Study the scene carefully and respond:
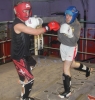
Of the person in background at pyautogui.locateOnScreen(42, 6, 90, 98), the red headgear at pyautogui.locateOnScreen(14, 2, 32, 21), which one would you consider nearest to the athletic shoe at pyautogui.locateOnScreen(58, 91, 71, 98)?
the person in background at pyautogui.locateOnScreen(42, 6, 90, 98)

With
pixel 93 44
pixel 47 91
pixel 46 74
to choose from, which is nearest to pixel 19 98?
pixel 47 91

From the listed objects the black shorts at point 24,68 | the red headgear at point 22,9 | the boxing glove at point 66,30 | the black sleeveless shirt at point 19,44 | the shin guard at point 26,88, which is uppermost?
the red headgear at point 22,9

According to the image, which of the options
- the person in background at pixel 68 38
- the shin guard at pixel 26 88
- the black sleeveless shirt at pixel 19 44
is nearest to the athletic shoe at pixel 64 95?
the person in background at pixel 68 38

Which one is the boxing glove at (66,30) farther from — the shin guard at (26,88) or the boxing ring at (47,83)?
the boxing ring at (47,83)

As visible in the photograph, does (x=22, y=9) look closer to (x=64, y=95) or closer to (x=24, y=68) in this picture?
(x=24, y=68)

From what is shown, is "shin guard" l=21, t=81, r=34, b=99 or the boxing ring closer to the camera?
"shin guard" l=21, t=81, r=34, b=99

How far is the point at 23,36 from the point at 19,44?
→ 0.42ft

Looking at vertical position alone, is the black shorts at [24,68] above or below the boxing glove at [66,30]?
below

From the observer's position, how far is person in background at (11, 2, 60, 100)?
247 cm

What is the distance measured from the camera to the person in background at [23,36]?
247cm

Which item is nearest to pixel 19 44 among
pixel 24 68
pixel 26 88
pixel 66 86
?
pixel 24 68

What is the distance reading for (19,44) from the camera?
2584 millimetres

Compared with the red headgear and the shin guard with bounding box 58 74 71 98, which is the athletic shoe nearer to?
the shin guard with bounding box 58 74 71 98

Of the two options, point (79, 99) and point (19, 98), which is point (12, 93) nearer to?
point (19, 98)
